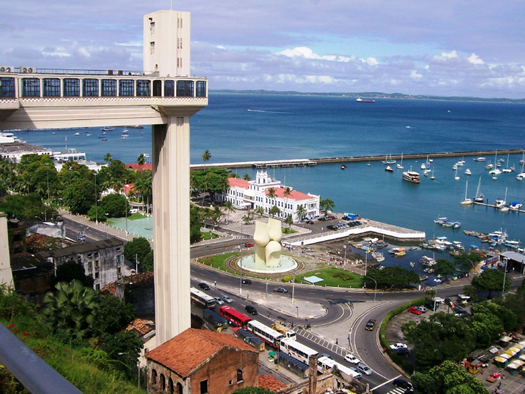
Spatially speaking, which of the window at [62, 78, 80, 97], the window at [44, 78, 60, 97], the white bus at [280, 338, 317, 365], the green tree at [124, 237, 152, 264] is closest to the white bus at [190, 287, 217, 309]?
the green tree at [124, 237, 152, 264]

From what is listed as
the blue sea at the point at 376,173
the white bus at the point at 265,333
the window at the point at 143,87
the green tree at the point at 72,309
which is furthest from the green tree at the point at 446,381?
the blue sea at the point at 376,173

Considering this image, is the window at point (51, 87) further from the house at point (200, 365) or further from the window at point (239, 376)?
the window at point (239, 376)

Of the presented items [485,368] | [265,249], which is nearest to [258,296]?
[265,249]

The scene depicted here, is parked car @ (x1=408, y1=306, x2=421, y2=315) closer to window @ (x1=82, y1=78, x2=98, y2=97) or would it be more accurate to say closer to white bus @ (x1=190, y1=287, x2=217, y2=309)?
white bus @ (x1=190, y1=287, x2=217, y2=309)

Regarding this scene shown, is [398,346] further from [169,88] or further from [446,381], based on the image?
[169,88]

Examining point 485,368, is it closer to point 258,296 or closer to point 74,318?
point 258,296

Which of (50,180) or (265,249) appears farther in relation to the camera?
(50,180)
